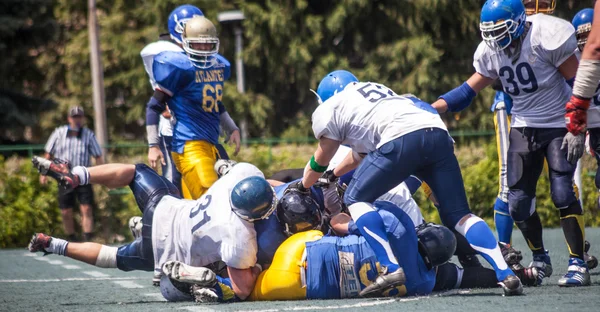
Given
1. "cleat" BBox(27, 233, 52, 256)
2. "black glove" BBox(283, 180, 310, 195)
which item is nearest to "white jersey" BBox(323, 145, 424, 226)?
"black glove" BBox(283, 180, 310, 195)

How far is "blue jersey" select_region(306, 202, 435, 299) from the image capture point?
561 cm

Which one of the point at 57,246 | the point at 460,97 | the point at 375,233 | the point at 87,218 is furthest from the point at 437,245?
the point at 87,218

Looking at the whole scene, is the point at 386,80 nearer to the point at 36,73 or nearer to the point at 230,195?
the point at 36,73

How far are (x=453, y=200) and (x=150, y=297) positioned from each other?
210cm

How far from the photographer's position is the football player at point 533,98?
19.9ft

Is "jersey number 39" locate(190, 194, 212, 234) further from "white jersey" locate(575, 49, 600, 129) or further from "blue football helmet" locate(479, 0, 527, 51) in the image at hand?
"white jersey" locate(575, 49, 600, 129)

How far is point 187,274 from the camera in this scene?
5547 millimetres

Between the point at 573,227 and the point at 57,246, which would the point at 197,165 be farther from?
the point at 573,227

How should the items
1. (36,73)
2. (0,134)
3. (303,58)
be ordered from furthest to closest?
1. (36,73)
2. (303,58)
3. (0,134)

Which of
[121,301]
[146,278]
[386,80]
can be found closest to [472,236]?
[121,301]

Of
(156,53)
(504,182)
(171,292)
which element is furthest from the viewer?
(156,53)

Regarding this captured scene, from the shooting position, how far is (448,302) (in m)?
5.21

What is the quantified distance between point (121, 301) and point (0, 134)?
1256cm

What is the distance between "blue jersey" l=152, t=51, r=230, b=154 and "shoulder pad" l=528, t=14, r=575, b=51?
2731 mm
